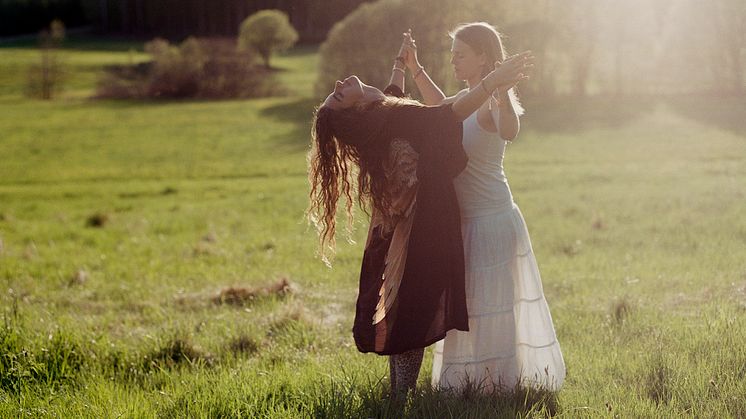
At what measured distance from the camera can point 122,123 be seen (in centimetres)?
4112

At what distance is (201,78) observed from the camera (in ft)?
178

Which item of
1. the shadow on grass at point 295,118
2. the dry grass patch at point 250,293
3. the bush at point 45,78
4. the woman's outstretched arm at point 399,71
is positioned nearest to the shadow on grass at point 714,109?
the shadow on grass at point 295,118

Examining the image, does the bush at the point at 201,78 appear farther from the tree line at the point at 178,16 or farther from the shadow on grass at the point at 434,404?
the shadow on grass at the point at 434,404

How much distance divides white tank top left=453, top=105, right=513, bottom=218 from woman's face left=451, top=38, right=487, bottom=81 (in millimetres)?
244

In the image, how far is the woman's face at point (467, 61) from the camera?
14.1ft

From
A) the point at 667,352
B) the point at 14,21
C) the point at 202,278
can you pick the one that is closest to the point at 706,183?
the point at 202,278

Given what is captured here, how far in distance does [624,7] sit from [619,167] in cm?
2086

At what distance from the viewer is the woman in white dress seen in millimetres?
4309

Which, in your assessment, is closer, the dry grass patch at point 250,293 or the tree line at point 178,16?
the dry grass patch at point 250,293

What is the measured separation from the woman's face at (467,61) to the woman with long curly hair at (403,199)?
33 centimetres

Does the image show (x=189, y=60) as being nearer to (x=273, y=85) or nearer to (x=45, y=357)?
(x=273, y=85)

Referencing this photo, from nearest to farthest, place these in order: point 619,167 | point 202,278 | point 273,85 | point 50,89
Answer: point 202,278, point 619,167, point 273,85, point 50,89

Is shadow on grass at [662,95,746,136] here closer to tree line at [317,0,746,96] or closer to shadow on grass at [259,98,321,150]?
tree line at [317,0,746,96]

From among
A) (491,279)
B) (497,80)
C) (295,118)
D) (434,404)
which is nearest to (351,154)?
(497,80)
